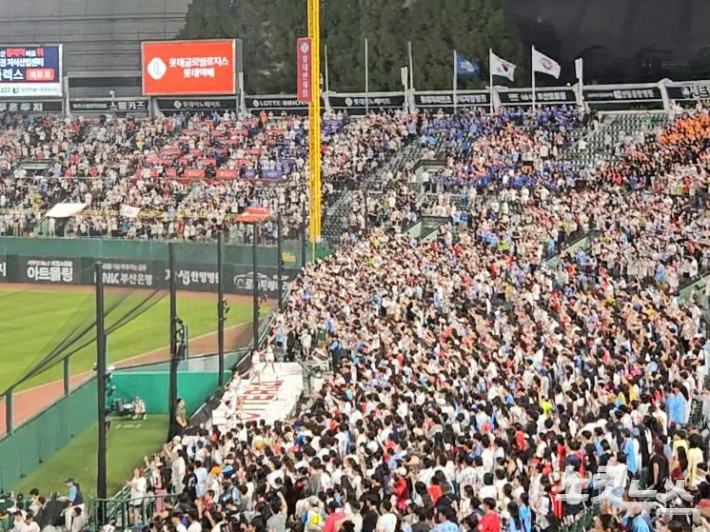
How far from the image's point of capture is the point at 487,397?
15969 mm

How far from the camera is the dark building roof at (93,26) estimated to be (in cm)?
6125

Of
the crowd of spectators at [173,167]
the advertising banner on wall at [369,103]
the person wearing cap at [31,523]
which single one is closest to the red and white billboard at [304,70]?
the crowd of spectators at [173,167]

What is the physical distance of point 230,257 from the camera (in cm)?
3100

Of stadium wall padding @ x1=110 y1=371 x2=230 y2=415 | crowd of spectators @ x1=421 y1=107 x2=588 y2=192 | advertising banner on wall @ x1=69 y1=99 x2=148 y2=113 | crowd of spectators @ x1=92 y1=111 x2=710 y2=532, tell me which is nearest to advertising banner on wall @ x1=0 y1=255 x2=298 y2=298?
crowd of spectators @ x1=92 y1=111 x2=710 y2=532

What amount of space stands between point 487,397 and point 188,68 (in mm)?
39926

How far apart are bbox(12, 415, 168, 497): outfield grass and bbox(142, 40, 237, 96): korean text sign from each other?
3364 centimetres

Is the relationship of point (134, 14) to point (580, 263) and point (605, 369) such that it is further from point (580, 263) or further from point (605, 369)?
point (605, 369)

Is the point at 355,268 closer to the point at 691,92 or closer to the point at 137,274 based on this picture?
the point at 137,274

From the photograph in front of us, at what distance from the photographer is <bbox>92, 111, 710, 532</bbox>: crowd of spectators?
37.8 feet

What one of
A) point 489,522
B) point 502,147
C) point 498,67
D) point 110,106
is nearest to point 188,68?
point 110,106

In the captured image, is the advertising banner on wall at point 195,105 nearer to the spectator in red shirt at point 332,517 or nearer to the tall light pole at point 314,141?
the tall light pole at point 314,141

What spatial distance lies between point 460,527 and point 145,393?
11.7m

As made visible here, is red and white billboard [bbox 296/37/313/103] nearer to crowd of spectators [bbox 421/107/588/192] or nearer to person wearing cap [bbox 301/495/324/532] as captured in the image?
crowd of spectators [bbox 421/107/588/192]

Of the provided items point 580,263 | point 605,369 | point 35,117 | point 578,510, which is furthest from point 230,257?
point 35,117
